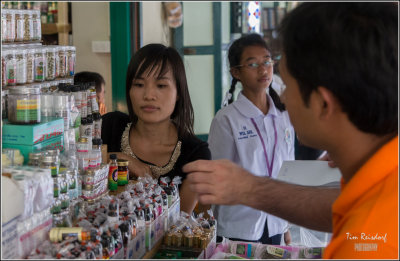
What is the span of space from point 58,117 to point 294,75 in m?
0.86

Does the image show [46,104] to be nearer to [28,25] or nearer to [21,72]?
[21,72]

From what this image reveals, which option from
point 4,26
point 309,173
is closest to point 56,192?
point 4,26

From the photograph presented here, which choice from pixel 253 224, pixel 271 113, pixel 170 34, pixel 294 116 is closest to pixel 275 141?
pixel 271 113

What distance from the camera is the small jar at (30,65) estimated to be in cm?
183

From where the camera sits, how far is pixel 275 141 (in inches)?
124

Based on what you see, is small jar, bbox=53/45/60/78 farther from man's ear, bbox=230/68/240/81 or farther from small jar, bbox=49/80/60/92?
man's ear, bbox=230/68/240/81

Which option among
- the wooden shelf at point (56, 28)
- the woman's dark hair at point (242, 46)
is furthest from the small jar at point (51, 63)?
the wooden shelf at point (56, 28)

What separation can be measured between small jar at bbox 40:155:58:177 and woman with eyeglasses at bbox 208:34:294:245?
5.30ft

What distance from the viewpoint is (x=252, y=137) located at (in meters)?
3.11

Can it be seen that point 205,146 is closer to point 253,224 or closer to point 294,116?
point 253,224

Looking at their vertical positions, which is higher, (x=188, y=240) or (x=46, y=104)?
(x=46, y=104)

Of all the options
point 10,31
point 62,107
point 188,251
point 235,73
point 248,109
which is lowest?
point 188,251

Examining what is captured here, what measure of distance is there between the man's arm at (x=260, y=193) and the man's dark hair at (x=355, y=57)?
40 cm

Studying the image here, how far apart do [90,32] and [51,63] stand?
12.3ft
